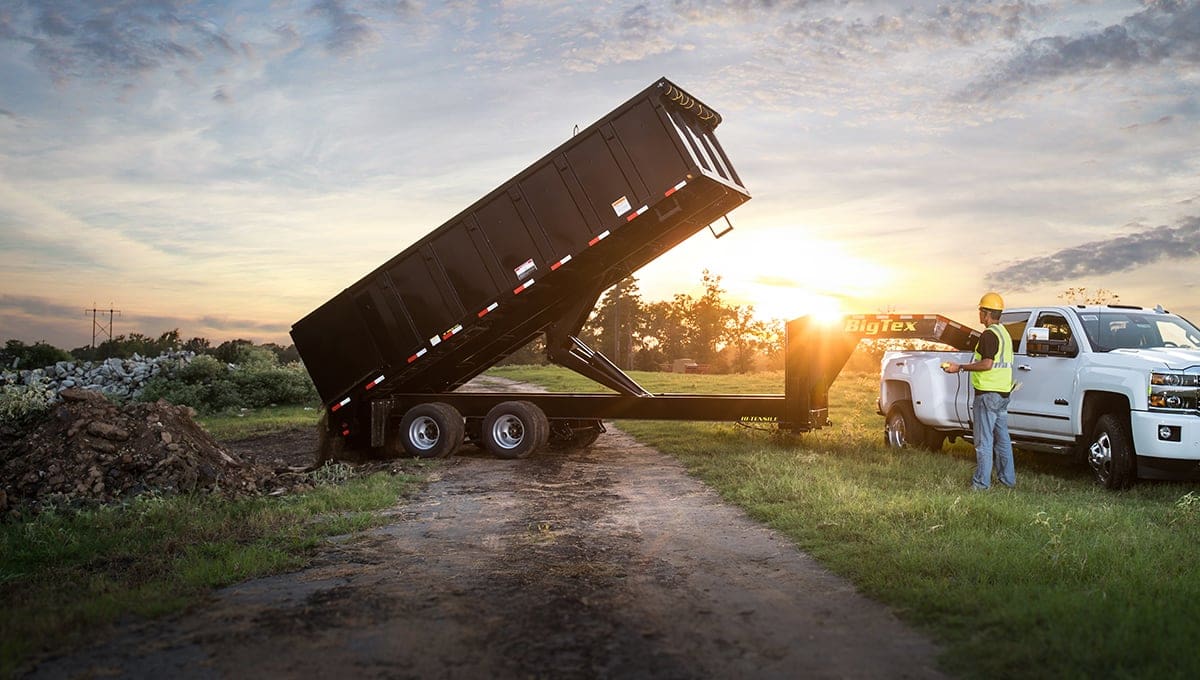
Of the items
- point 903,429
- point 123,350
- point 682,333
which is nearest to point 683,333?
point 682,333

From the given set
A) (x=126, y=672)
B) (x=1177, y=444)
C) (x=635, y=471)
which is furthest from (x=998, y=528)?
(x=126, y=672)

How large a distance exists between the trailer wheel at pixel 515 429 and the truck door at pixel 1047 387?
22.0ft

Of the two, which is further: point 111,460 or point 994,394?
point 111,460

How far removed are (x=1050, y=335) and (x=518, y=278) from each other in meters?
7.10

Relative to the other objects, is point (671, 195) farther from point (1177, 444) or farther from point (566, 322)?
point (1177, 444)

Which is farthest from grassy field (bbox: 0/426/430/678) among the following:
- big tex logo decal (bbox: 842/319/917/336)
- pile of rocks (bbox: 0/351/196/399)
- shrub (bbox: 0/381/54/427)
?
pile of rocks (bbox: 0/351/196/399)

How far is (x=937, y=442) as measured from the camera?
1430 centimetres

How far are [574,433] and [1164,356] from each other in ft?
29.0

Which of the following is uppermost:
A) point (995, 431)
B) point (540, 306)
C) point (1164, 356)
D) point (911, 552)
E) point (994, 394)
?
point (540, 306)

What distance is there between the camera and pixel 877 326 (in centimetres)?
1367

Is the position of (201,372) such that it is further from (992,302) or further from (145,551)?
(992,302)

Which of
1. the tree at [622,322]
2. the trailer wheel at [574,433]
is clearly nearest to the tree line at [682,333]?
the tree at [622,322]

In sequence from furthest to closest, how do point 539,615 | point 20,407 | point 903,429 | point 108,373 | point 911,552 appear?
point 108,373 < point 903,429 < point 20,407 < point 911,552 < point 539,615

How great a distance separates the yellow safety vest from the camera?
10805 mm
